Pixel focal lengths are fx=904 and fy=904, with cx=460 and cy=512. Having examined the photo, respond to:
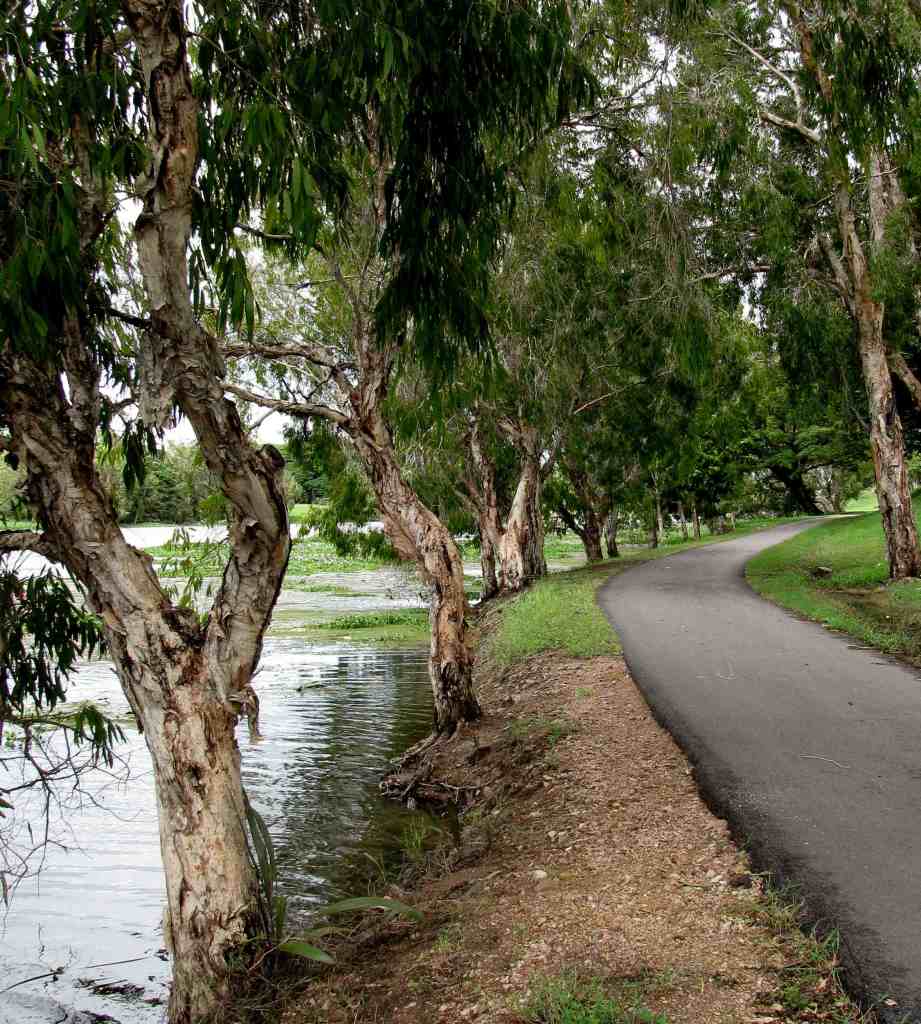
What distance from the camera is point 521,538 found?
2161 centimetres

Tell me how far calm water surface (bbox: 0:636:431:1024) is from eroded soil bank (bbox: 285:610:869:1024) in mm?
1064

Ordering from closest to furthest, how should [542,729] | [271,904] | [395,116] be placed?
[271,904]
[395,116]
[542,729]

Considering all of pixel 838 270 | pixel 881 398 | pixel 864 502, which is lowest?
pixel 864 502

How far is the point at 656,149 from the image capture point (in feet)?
30.2

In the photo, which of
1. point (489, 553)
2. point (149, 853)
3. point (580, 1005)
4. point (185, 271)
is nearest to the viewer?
point (580, 1005)

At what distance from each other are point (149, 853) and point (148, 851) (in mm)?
57

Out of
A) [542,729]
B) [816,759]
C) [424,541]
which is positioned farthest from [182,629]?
[424,541]

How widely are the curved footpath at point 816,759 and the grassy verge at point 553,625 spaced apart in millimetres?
517

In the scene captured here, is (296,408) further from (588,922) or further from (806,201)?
(806,201)

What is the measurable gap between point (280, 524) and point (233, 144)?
2.20m

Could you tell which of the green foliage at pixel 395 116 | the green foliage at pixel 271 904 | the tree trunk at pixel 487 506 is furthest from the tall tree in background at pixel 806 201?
the green foliage at pixel 271 904

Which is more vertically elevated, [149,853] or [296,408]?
[296,408]

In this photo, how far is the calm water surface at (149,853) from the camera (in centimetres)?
564

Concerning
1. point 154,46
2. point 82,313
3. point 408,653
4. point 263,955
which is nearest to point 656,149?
point 154,46
